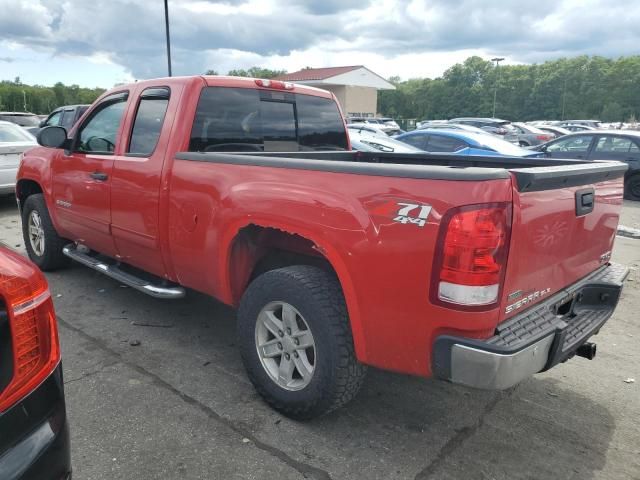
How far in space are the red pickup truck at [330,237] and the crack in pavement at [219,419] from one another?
265mm

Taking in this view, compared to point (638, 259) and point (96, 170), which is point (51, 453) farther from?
point (638, 259)

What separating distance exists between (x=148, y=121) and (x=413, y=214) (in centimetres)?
256

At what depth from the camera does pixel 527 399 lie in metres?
3.35

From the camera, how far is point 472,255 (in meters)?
2.17

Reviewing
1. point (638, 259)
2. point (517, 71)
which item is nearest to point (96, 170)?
point (638, 259)

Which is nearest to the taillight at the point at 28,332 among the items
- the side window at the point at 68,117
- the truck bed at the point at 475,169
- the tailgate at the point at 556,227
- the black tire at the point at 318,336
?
the black tire at the point at 318,336

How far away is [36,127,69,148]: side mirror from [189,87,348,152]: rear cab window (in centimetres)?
172

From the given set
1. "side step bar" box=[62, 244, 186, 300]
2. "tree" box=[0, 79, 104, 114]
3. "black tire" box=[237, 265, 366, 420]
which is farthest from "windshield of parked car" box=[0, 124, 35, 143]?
"tree" box=[0, 79, 104, 114]

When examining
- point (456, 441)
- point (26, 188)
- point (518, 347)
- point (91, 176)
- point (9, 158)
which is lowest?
point (456, 441)

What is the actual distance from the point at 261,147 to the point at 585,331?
261 cm

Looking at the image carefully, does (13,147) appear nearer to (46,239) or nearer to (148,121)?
(46,239)

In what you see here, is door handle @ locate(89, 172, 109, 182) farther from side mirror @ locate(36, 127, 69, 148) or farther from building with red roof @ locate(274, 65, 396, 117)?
building with red roof @ locate(274, 65, 396, 117)

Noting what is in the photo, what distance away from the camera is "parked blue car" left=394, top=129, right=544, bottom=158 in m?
10.2

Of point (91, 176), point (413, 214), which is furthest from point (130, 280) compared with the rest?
point (413, 214)
